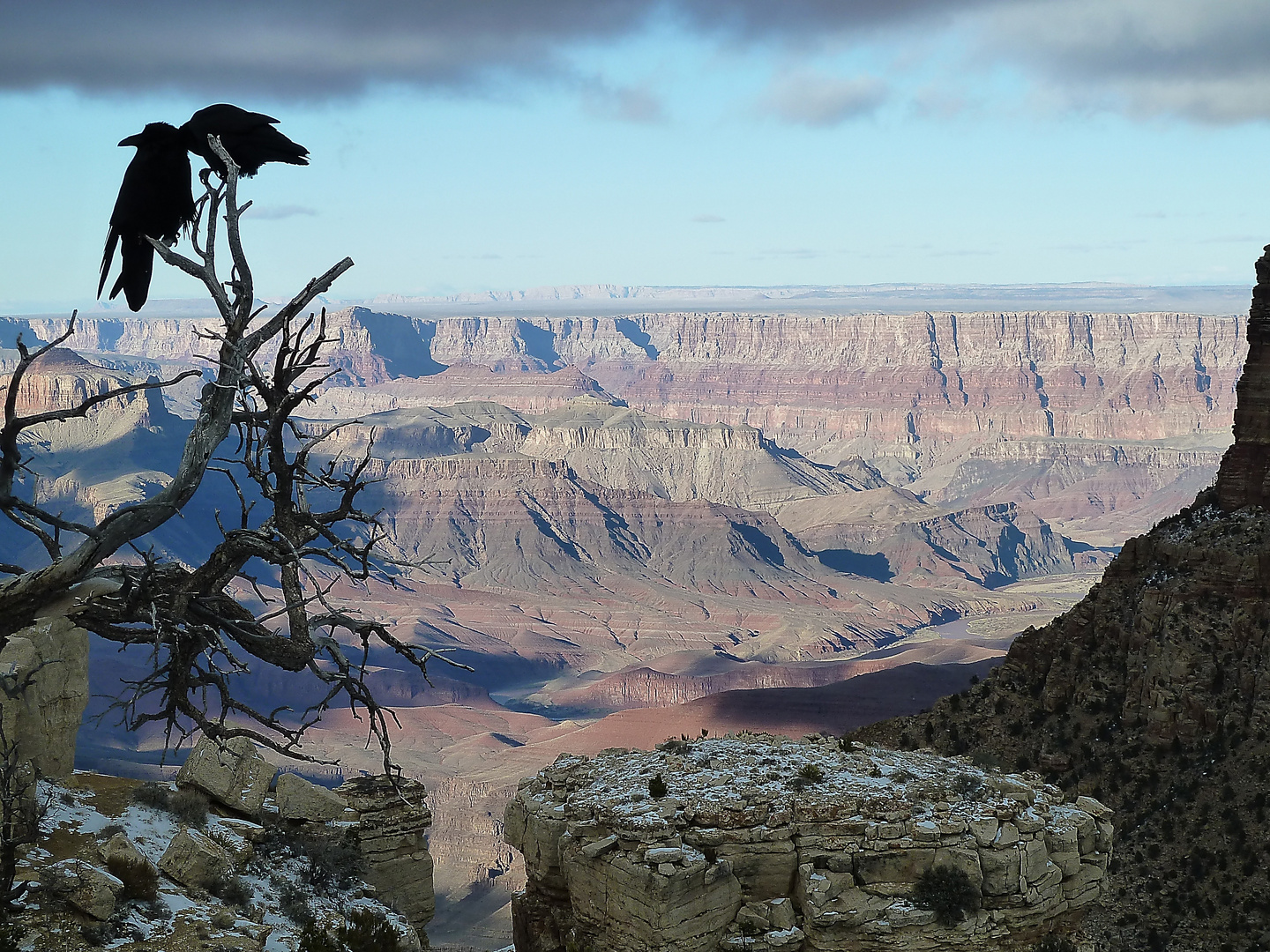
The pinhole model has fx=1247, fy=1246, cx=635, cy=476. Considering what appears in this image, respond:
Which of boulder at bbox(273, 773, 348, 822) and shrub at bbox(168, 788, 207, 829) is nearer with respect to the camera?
shrub at bbox(168, 788, 207, 829)

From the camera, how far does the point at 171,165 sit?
45.1ft

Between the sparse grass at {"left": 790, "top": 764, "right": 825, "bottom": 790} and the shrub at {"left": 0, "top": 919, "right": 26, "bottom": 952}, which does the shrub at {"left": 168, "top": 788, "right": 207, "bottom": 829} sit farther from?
the sparse grass at {"left": 790, "top": 764, "right": 825, "bottom": 790}

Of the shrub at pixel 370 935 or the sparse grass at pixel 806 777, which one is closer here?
the shrub at pixel 370 935

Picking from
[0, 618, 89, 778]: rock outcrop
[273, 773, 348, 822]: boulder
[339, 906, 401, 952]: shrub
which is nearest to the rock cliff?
[273, 773, 348, 822]: boulder

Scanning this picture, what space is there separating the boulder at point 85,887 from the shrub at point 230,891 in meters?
1.46

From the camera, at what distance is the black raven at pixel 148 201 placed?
13.6 metres

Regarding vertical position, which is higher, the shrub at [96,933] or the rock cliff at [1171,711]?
the shrub at [96,933]

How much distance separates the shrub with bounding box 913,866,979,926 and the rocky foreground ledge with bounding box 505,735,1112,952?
2.0 inches

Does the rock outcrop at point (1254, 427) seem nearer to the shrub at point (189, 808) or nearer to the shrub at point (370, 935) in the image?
the shrub at point (370, 935)

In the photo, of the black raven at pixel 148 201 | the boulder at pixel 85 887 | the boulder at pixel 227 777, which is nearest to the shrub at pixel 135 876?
the boulder at pixel 85 887

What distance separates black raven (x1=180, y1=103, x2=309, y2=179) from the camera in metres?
13.5

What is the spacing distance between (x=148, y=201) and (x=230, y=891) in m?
8.94

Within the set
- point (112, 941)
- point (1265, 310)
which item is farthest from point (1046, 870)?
point (1265, 310)

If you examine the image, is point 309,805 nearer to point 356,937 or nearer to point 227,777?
point 227,777
